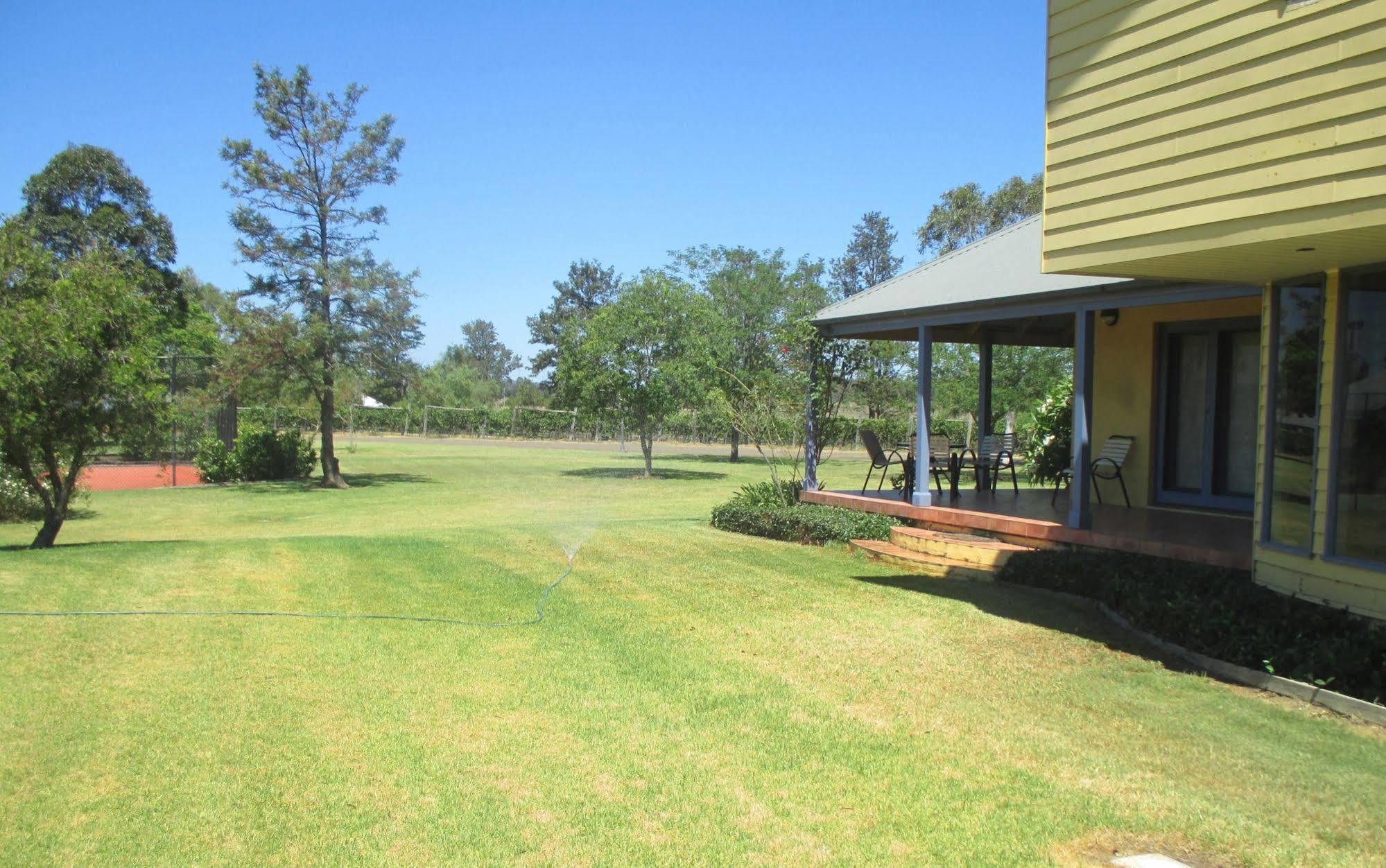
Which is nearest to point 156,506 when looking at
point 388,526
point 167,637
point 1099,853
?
point 388,526

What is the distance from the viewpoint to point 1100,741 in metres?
4.63

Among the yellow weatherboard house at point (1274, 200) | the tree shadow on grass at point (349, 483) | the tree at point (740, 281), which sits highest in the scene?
the tree at point (740, 281)

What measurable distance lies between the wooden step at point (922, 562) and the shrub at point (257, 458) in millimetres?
20067

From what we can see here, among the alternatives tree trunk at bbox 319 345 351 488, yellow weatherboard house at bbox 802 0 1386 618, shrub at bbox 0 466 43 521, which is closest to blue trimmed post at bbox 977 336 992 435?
yellow weatherboard house at bbox 802 0 1386 618

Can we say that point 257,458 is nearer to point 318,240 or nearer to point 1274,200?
point 318,240

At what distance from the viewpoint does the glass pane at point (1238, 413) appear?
9703 millimetres

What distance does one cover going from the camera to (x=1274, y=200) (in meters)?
5.18

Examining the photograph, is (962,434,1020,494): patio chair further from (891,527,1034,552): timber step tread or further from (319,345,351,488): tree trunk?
(319,345,351,488): tree trunk

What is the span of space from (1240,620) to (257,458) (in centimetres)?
2469

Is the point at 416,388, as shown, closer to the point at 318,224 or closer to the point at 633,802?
the point at 318,224

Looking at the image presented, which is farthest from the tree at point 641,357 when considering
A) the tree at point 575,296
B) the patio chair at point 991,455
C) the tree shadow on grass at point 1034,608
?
the tree at point 575,296

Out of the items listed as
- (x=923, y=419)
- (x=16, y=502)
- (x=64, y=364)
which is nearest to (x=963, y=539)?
(x=923, y=419)

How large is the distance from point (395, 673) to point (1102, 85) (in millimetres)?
5832

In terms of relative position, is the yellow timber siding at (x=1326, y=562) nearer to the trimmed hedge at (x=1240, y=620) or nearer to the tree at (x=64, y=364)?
the trimmed hedge at (x=1240, y=620)
